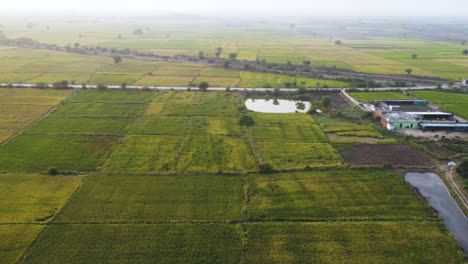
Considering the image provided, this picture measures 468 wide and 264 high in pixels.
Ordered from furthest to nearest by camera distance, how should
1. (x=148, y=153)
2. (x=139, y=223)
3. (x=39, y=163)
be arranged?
(x=148, y=153) → (x=39, y=163) → (x=139, y=223)

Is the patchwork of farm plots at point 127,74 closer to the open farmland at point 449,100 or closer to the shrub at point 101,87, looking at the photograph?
the shrub at point 101,87

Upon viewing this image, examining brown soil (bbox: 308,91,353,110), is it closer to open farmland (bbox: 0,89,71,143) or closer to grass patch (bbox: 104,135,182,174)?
grass patch (bbox: 104,135,182,174)

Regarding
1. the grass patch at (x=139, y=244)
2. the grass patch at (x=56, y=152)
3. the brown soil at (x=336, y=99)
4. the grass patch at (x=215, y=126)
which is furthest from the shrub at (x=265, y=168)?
the brown soil at (x=336, y=99)

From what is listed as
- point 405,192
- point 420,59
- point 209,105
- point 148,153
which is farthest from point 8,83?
point 420,59

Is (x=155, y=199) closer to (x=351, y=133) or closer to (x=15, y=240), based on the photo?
(x=15, y=240)

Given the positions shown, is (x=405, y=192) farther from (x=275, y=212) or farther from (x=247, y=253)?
(x=247, y=253)

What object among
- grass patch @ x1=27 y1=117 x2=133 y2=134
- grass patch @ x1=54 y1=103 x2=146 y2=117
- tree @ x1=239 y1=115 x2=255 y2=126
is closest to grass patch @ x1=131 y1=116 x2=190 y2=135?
grass patch @ x1=27 y1=117 x2=133 y2=134
